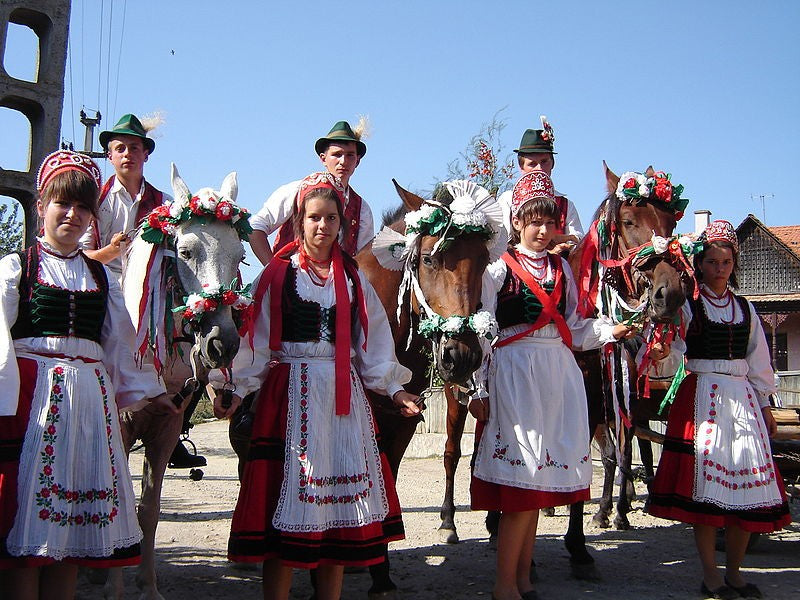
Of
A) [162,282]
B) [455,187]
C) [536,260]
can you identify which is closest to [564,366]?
[536,260]

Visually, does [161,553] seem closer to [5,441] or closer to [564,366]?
[5,441]

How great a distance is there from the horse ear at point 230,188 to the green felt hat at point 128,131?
118cm

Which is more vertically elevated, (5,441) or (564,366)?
(564,366)

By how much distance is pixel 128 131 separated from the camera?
452 centimetres

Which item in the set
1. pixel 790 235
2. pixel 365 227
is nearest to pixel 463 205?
pixel 365 227

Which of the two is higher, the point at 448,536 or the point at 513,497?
the point at 513,497

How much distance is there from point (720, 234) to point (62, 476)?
4.16 meters

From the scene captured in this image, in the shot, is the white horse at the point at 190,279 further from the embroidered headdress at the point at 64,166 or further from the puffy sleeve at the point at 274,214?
the puffy sleeve at the point at 274,214

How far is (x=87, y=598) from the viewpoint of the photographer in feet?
14.1

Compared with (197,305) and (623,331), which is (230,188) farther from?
(623,331)

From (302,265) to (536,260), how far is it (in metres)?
1.52

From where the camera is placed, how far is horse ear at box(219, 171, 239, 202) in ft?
12.0

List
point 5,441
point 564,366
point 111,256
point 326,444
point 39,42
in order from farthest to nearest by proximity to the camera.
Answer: point 39,42
point 564,366
point 111,256
point 326,444
point 5,441

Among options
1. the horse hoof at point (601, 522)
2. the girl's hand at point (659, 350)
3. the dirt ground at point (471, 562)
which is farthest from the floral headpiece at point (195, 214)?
the horse hoof at point (601, 522)
